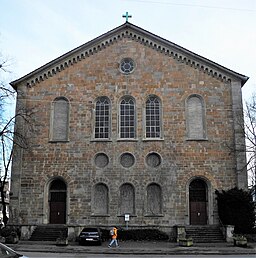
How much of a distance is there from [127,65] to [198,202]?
41.7ft

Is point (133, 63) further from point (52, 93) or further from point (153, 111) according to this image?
point (52, 93)

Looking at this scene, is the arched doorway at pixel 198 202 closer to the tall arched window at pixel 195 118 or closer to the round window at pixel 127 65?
the tall arched window at pixel 195 118

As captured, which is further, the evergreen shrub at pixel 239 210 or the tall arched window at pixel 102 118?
the tall arched window at pixel 102 118

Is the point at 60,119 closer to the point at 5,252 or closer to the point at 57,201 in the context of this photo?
the point at 57,201

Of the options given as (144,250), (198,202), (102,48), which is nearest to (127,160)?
(198,202)

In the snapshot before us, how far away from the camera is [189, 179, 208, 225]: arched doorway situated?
30.8 m

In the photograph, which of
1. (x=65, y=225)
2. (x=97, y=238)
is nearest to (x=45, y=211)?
(x=65, y=225)

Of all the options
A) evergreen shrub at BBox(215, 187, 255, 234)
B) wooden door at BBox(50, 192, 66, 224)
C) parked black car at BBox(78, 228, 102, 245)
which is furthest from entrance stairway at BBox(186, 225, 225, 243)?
wooden door at BBox(50, 192, 66, 224)

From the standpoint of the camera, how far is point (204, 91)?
32.9 meters

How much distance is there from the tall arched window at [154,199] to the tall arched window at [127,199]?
4.07 ft

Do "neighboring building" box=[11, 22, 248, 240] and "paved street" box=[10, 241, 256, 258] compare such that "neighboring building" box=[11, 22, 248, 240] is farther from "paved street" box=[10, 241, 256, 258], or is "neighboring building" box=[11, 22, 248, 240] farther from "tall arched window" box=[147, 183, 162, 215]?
"paved street" box=[10, 241, 256, 258]

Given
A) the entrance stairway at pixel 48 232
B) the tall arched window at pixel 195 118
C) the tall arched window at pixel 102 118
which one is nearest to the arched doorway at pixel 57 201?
the entrance stairway at pixel 48 232

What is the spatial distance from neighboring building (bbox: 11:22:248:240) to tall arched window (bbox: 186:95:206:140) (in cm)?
8

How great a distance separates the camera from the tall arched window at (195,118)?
1264 inches
